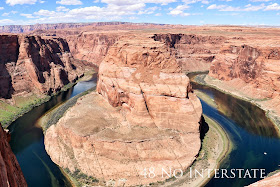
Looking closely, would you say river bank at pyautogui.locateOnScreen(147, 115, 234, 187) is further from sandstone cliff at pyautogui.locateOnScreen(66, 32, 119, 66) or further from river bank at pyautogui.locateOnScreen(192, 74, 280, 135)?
sandstone cliff at pyautogui.locateOnScreen(66, 32, 119, 66)

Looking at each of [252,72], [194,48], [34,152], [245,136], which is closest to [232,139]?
[245,136]

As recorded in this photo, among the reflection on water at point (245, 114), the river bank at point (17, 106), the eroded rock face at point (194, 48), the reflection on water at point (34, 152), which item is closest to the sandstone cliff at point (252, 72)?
the reflection on water at point (245, 114)

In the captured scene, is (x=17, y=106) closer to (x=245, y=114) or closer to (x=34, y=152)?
(x=34, y=152)

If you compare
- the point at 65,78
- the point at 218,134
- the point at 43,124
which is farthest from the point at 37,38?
the point at 218,134

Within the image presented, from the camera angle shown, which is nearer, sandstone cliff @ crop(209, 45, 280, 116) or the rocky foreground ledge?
the rocky foreground ledge

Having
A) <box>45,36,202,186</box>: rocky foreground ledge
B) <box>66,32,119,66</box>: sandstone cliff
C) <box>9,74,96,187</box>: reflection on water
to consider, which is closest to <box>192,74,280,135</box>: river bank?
<box>45,36,202,186</box>: rocky foreground ledge

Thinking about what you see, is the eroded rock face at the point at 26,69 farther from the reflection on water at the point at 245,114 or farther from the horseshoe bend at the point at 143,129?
the reflection on water at the point at 245,114

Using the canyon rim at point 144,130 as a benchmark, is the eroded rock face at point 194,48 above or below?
above
